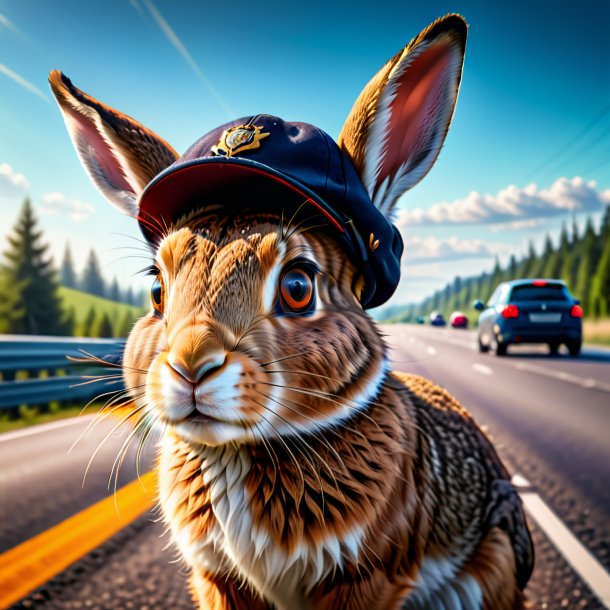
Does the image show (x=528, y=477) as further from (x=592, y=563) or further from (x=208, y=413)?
(x=208, y=413)

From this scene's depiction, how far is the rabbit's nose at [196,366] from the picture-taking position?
0.63 m

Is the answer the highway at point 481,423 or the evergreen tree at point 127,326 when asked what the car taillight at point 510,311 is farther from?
the evergreen tree at point 127,326

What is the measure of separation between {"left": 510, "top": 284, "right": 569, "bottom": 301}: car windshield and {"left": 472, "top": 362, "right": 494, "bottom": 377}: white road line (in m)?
5.36

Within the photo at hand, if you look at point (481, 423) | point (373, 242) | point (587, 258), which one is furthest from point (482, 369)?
point (587, 258)

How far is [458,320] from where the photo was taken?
3.02ft

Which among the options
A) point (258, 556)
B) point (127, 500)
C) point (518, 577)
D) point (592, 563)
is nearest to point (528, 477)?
point (592, 563)

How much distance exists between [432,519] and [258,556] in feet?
1.16

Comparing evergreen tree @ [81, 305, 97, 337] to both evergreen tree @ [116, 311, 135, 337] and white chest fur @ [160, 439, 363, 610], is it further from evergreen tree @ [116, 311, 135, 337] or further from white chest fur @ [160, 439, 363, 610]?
white chest fur @ [160, 439, 363, 610]

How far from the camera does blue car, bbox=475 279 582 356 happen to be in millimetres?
1694

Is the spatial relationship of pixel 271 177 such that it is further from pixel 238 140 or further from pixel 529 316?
pixel 529 316

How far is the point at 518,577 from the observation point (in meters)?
1.04

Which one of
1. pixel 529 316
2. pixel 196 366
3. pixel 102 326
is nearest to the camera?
pixel 196 366

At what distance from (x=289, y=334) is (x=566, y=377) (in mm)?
8670

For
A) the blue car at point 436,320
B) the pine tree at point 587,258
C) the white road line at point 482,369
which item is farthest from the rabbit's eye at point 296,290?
the pine tree at point 587,258
